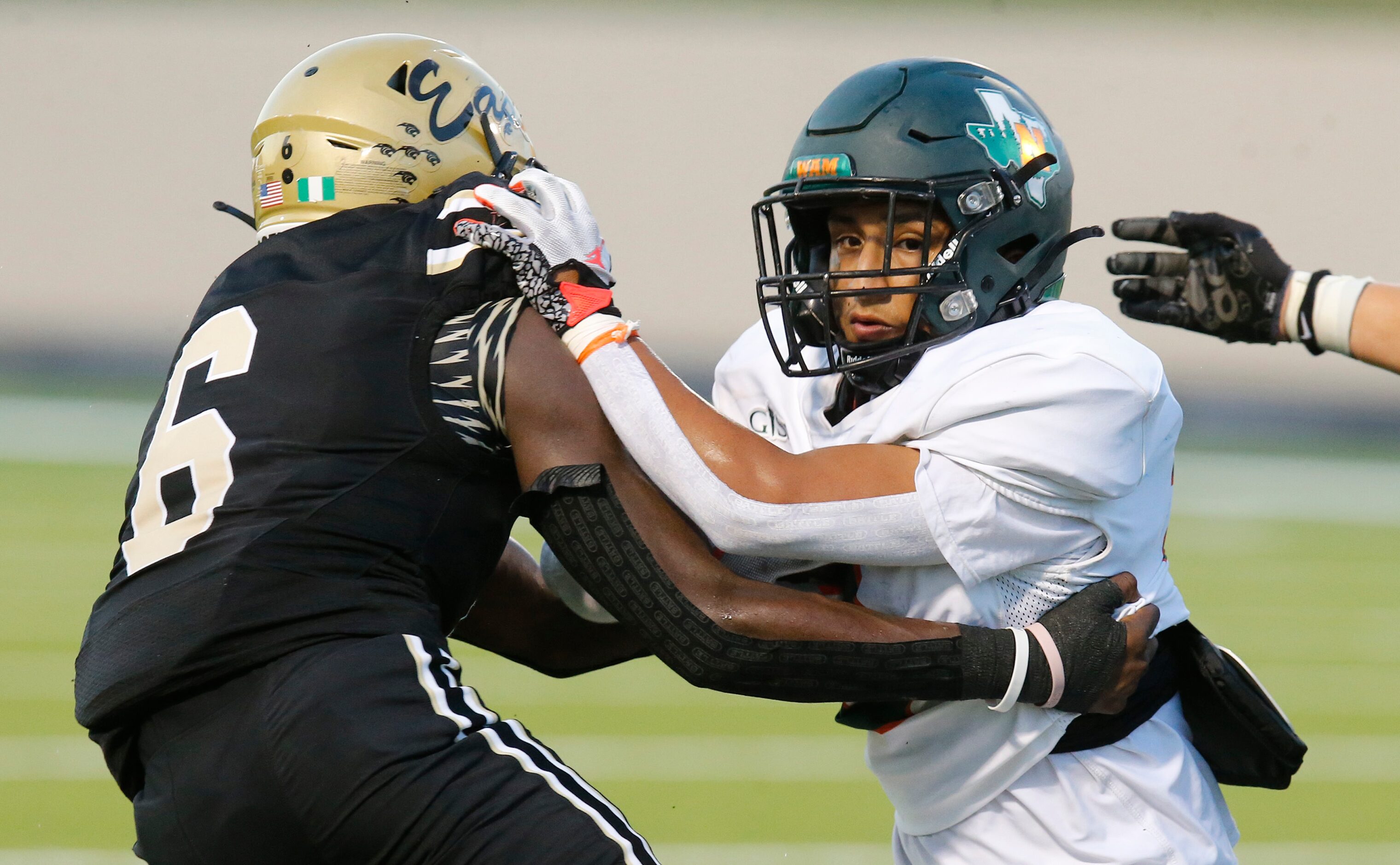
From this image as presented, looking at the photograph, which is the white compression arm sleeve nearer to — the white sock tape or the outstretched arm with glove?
the outstretched arm with glove

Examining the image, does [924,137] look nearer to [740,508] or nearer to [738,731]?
[740,508]

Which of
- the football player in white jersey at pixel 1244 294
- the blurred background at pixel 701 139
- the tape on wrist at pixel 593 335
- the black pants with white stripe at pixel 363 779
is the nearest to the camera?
the black pants with white stripe at pixel 363 779

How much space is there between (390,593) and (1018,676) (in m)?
0.97

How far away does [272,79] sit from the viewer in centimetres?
1399

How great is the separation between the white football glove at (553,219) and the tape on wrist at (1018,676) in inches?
35.0

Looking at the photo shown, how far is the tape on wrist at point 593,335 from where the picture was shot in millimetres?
2168

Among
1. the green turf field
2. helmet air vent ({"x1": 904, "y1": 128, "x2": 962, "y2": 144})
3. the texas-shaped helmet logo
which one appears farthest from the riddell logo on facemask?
the green turf field

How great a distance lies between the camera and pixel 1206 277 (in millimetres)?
2412

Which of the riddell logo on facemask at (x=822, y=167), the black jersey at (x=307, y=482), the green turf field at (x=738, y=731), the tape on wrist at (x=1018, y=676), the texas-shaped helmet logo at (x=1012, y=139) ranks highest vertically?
the texas-shaped helmet logo at (x=1012, y=139)

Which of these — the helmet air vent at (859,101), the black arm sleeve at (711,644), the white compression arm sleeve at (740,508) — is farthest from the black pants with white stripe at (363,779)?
the helmet air vent at (859,101)

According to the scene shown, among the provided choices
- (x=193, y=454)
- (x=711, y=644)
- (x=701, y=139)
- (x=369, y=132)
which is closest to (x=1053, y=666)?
(x=711, y=644)

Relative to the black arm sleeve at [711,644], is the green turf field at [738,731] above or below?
below

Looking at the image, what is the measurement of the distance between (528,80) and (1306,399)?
845 centimetres

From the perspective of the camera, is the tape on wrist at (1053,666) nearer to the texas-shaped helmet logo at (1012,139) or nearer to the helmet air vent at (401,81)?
the texas-shaped helmet logo at (1012,139)
